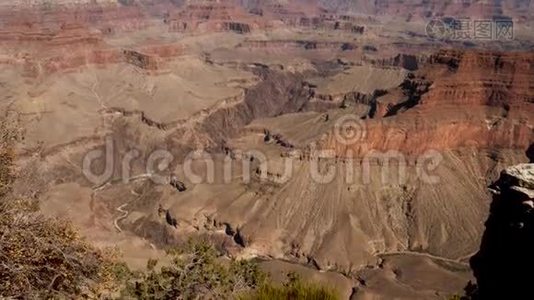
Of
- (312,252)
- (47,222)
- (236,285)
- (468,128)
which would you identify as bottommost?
(312,252)

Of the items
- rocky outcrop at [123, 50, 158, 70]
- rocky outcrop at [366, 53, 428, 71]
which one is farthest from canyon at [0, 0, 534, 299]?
rocky outcrop at [366, 53, 428, 71]

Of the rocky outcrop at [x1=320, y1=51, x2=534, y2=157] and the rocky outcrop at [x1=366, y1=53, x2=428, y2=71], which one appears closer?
the rocky outcrop at [x1=320, y1=51, x2=534, y2=157]

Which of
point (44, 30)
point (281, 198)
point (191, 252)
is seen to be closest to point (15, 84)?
point (44, 30)

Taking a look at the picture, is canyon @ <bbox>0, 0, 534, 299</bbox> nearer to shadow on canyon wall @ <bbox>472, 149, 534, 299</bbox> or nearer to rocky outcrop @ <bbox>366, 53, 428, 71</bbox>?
shadow on canyon wall @ <bbox>472, 149, 534, 299</bbox>

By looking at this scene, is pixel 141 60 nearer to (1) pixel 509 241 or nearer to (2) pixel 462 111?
(2) pixel 462 111

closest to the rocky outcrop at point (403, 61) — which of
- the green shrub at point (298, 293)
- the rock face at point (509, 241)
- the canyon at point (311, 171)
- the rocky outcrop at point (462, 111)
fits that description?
the canyon at point (311, 171)

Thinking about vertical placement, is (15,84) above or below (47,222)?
below

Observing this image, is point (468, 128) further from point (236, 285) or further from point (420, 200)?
Answer: point (236, 285)

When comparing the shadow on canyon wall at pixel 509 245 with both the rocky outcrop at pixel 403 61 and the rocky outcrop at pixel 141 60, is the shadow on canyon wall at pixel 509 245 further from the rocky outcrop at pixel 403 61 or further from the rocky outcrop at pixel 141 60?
the rocky outcrop at pixel 403 61

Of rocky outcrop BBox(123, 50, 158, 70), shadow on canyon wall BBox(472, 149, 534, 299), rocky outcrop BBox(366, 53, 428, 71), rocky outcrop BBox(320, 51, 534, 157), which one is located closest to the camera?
shadow on canyon wall BBox(472, 149, 534, 299)
